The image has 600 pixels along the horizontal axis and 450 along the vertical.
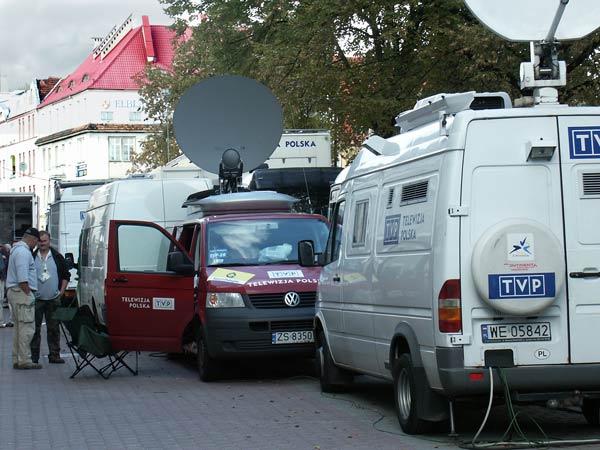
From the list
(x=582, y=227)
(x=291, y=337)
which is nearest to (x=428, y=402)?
(x=582, y=227)

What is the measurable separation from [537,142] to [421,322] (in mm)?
1685

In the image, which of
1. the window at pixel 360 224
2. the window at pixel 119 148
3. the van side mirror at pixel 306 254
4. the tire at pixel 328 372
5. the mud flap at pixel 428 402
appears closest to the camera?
the mud flap at pixel 428 402

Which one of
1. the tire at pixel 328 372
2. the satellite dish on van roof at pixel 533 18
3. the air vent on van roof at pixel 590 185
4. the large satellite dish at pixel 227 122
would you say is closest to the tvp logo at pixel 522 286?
the air vent on van roof at pixel 590 185

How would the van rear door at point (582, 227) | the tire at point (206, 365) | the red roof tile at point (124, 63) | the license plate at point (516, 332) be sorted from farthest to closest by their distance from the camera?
the red roof tile at point (124, 63) < the tire at point (206, 365) < the van rear door at point (582, 227) < the license plate at point (516, 332)

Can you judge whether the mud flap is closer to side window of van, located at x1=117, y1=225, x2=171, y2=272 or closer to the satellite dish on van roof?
the satellite dish on van roof

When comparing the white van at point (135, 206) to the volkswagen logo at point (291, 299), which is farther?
the white van at point (135, 206)

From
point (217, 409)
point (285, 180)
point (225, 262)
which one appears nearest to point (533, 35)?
point (217, 409)

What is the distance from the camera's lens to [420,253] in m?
9.51

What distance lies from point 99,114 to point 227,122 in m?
86.1

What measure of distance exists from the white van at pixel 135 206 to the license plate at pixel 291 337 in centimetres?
523

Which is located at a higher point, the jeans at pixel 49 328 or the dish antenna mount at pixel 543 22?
the dish antenna mount at pixel 543 22

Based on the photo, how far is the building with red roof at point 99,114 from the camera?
338 ft

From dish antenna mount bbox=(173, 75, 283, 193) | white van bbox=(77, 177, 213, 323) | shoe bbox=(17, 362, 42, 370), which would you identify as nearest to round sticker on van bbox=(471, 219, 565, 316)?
shoe bbox=(17, 362, 42, 370)

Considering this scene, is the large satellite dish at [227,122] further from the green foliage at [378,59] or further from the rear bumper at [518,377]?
the rear bumper at [518,377]
